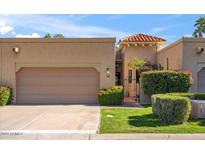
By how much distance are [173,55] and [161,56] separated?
284 cm

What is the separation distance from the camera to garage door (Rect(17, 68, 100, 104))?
1864 centimetres

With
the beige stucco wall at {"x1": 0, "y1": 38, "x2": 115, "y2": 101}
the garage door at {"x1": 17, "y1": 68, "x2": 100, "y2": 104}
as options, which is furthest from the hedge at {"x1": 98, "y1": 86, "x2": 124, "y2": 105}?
the garage door at {"x1": 17, "y1": 68, "x2": 100, "y2": 104}

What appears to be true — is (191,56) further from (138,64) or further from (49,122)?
(49,122)

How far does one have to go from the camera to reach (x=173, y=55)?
65.3ft

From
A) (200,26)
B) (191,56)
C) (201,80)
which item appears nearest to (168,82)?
(191,56)

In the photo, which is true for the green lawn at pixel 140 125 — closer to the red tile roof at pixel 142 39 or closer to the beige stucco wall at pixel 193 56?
the beige stucco wall at pixel 193 56

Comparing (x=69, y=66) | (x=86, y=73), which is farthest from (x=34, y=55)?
(x=86, y=73)

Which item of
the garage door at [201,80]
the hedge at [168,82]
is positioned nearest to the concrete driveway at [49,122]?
the hedge at [168,82]

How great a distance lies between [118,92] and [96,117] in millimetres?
5451

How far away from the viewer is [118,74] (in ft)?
85.4

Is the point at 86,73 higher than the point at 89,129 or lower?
higher

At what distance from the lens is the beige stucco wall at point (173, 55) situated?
60.6 feet
